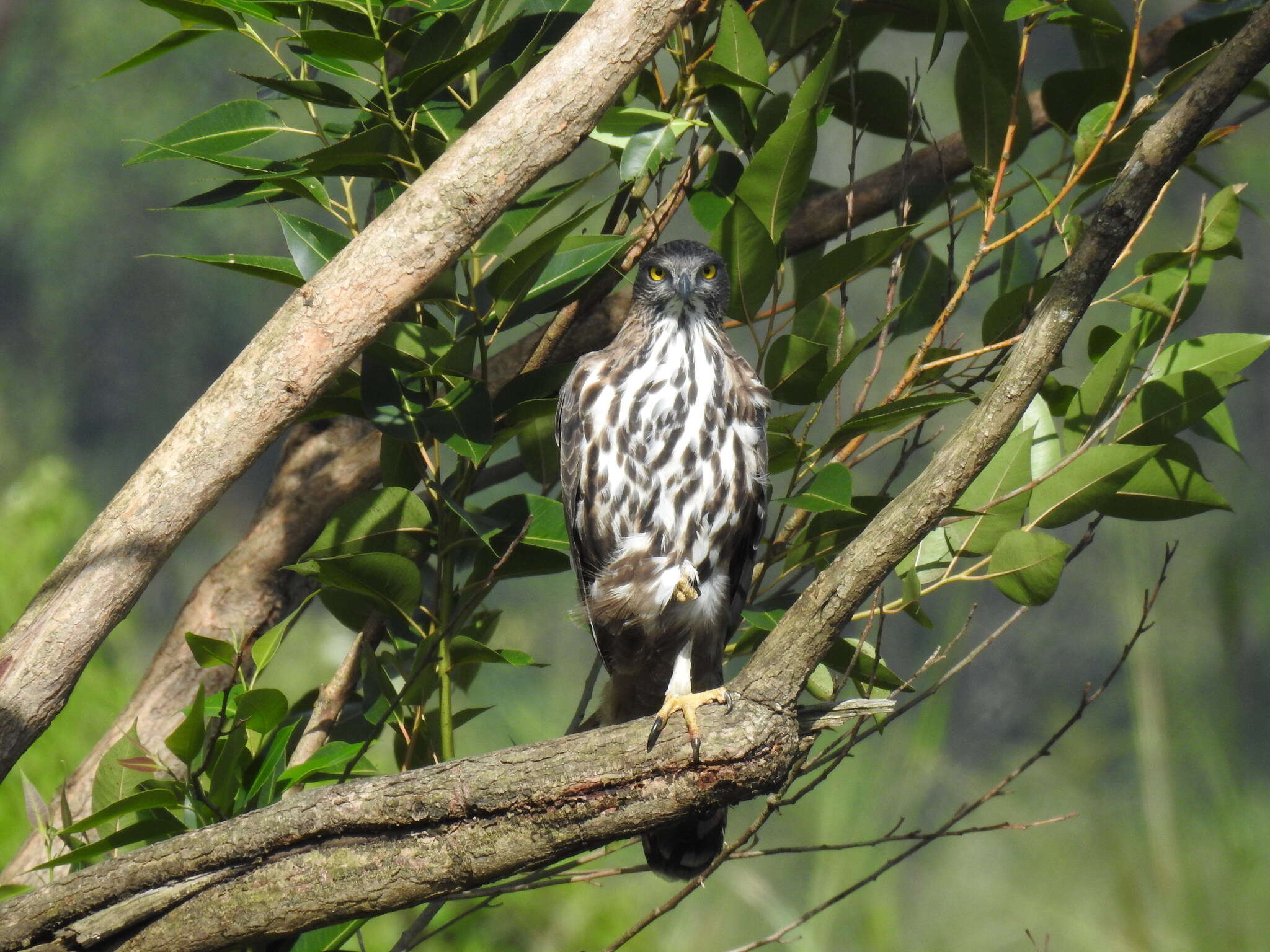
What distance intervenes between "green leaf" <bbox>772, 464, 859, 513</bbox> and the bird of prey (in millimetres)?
298

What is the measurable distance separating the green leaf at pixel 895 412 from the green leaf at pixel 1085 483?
147 millimetres

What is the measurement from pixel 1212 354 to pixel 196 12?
1044 mm

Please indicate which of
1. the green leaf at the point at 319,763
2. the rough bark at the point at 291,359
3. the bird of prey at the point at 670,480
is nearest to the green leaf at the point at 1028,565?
the bird of prey at the point at 670,480

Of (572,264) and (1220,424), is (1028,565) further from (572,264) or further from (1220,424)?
(572,264)

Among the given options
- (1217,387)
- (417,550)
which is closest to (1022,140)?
(1217,387)

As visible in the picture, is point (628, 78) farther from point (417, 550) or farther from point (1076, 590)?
point (1076, 590)

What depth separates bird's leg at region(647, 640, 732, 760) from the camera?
90 cm

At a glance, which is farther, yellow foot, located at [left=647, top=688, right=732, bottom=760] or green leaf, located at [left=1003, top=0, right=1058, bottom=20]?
green leaf, located at [left=1003, top=0, right=1058, bottom=20]

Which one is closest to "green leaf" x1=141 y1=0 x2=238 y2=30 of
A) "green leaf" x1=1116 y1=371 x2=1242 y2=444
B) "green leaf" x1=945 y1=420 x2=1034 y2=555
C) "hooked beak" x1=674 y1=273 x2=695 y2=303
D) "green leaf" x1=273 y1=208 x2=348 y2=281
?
"green leaf" x1=273 y1=208 x2=348 y2=281

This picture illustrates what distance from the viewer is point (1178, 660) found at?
309 cm

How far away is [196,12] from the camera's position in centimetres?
103

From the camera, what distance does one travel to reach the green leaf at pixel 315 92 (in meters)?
1.01

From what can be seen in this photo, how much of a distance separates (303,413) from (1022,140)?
0.90 m

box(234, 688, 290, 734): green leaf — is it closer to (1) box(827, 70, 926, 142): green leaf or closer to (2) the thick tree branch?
(2) the thick tree branch
